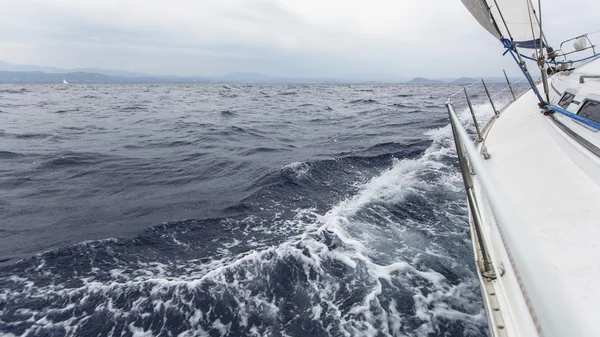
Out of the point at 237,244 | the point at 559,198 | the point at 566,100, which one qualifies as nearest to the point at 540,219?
the point at 559,198

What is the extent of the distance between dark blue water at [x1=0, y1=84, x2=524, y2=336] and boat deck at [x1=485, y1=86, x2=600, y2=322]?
3.99ft

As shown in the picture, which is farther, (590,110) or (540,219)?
(590,110)

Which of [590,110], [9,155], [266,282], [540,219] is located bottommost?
[266,282]

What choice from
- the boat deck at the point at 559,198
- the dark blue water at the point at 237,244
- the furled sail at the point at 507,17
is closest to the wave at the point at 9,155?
the dark blue water at the point at 237,244

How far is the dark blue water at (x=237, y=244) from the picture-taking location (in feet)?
10.5

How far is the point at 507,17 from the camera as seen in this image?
786 cm

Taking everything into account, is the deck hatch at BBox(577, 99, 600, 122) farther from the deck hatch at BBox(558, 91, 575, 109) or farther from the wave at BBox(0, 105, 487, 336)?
the wave at BBox(0, 105, 487, 336)

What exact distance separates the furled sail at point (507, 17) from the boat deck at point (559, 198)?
257 cm

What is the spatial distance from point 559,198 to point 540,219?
38 cm

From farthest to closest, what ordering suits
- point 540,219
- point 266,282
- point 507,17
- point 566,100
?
point 507,17 < point 566,100 < point 266,282 < point 540,219

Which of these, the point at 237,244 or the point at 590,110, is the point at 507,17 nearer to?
the point at 590,110

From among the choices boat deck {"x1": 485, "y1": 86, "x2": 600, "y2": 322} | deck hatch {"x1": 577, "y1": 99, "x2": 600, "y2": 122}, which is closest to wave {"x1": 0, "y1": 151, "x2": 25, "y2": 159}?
boat deck {"x1": 485, "y1": 86, "x2": 600, "y2": 322}

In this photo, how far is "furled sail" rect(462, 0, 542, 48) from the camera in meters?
6.01

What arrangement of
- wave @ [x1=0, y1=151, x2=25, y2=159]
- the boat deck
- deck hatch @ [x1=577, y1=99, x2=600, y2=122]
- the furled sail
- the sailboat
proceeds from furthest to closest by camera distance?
wave @ [x1=0, y1=151, x2=25, y2=159]
the furled sail
deck hatch @ [x1=577, y1=99, x2=600, y2=122]
the boat deck
the sailboat
